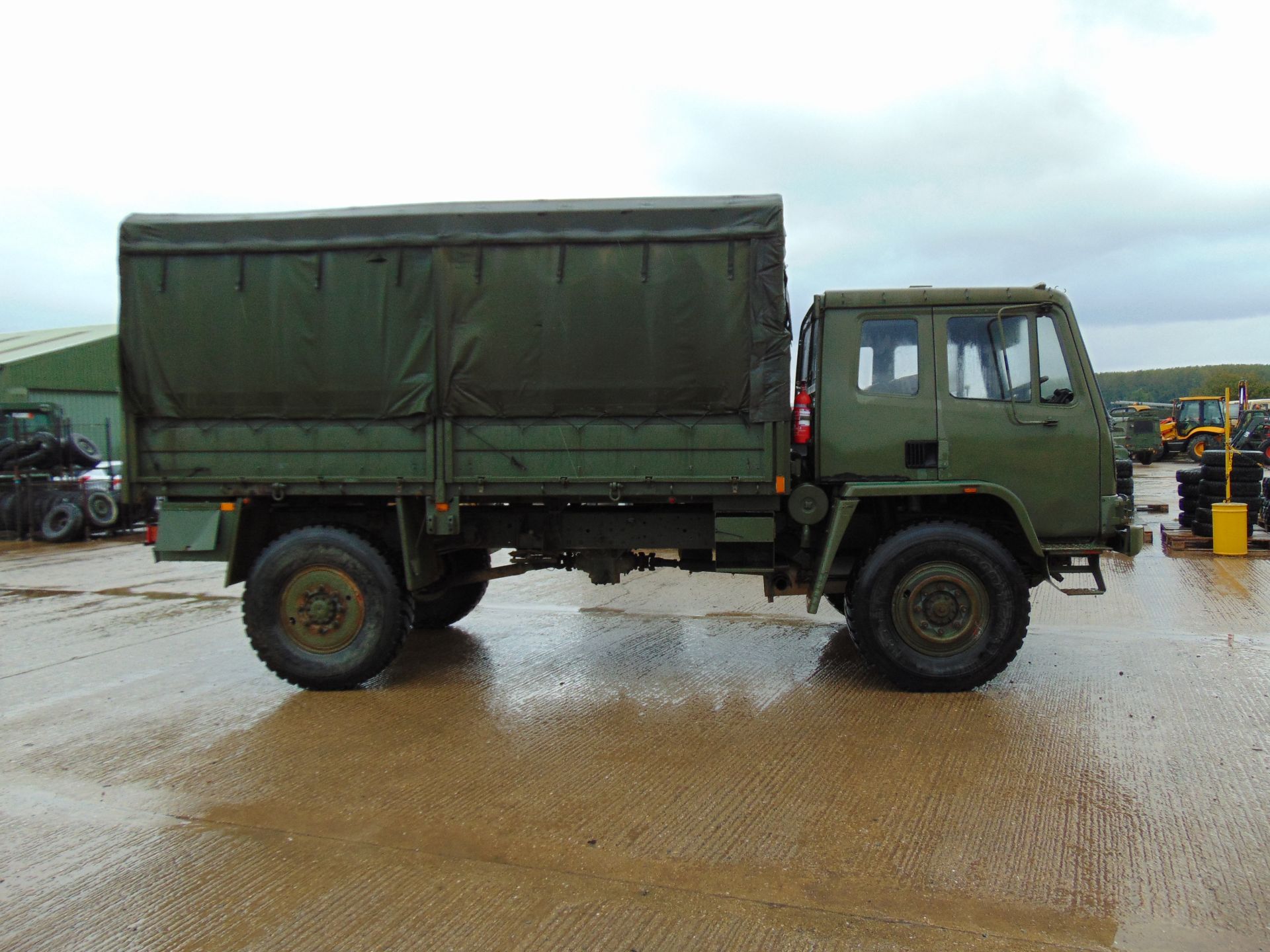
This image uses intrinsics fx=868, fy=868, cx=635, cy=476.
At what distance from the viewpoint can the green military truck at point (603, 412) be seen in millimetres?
5523

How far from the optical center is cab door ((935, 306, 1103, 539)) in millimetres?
5598

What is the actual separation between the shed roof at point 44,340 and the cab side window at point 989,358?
30.7 meters

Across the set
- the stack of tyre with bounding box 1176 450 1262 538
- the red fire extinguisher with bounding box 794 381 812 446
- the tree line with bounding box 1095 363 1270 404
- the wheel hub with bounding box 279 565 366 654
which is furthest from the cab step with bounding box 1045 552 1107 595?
the tree line with bounding box 1095 363 1270 404

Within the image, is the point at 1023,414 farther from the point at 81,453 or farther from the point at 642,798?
the point at 81,453

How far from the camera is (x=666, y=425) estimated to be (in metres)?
5.55

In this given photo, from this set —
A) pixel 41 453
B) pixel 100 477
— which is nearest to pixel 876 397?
pixel 100 477

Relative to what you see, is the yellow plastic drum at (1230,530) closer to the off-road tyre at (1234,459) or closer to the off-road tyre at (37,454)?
the off-road tyre at (1234,459)

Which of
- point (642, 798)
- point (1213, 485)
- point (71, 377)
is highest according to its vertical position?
point (71, 377)

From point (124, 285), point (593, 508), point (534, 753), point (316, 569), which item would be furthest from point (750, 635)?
point (124, 285)

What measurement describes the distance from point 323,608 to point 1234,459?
11.9 meters

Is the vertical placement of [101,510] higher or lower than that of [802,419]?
lower

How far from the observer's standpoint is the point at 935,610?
5.55 meters

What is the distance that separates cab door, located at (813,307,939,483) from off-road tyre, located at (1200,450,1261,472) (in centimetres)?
788

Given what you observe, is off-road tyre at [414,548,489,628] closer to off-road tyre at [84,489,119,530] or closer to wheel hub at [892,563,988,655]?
wheel hub at [892,563,988,655]
